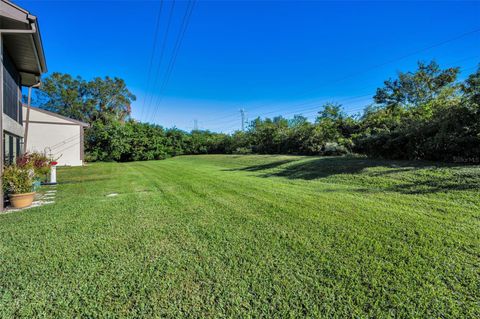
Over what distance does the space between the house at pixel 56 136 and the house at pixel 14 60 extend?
851cm

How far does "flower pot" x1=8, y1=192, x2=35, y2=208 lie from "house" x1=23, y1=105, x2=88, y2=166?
13039 millimetres

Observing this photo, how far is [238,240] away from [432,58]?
29.4 m

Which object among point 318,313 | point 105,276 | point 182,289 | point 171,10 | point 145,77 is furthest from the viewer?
point 145,77

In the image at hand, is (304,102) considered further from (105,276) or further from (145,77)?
(105,276)

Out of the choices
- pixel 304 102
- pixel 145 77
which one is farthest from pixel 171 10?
pixel 304 102

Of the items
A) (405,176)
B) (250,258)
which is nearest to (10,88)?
(250,258)

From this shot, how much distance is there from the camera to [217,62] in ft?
64.3

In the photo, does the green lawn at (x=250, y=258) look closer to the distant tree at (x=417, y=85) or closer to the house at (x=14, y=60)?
the house at (x=14, y=60)

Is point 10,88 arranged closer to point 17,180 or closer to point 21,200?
point 17,180

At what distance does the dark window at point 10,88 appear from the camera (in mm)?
6576

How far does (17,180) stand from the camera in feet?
15.6

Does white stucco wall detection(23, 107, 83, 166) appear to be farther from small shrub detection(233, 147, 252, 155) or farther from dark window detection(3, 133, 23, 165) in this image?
small shrub detection(233, 147, 252, 155)

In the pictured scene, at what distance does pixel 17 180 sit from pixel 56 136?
15157 millimetres

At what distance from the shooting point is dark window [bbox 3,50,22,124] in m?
6.58
